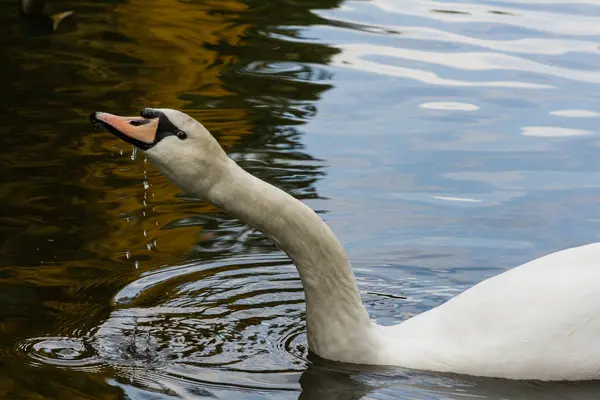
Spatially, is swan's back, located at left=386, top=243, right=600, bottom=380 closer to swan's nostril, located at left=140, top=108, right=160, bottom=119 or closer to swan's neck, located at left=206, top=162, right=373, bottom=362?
swan's neck, located at left=206, top=162, right=373, bottom=362

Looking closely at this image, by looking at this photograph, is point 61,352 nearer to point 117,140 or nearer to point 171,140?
point 171,140

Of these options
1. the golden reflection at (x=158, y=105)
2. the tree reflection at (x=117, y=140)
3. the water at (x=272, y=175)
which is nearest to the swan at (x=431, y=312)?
the water at (x=272, y=175)

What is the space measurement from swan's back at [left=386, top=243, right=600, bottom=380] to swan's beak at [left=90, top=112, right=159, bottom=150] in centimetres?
165

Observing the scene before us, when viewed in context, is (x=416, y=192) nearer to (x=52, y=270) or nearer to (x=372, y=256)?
(x=372, y=256)

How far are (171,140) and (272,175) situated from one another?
13.7 ft

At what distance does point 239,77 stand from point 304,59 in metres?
1.07

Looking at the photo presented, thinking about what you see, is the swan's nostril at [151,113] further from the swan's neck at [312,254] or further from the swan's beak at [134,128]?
the swan's neck at [312,254]

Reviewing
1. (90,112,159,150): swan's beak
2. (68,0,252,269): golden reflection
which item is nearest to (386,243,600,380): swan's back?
(90,112,159,150): swan's beak

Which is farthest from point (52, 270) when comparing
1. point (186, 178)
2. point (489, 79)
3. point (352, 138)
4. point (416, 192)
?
point (489, 79)

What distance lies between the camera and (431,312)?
21.4 ft

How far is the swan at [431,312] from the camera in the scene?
19.4 feet

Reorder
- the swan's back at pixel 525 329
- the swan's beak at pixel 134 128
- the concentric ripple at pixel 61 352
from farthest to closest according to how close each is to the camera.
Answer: the concentric ripple at pixel 61 352
the swan's back at pixel 525 329
the swan's beak at pixel 134 128

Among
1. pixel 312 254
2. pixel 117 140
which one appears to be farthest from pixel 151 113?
pixel 117 140

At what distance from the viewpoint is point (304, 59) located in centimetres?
1395
